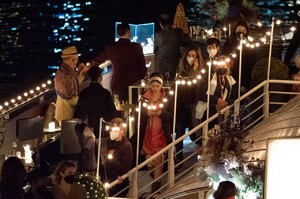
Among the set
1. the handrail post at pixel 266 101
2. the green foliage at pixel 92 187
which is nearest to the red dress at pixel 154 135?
the handrail post at pixel 266 101

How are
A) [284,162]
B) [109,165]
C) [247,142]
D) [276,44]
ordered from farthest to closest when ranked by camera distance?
[276,44]
[109,165]
[247,142]
[284,162]

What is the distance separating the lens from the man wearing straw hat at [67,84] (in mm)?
9648

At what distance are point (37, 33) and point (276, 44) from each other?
1874 centimetres

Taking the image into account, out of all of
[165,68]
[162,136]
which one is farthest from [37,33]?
[162,136]

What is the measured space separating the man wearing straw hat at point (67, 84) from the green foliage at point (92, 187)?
2.30 meters

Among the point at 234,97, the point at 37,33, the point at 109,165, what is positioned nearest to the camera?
the point at 109,165

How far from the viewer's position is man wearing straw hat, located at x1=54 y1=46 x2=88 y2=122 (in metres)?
9.65

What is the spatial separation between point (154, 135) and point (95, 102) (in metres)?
0.72

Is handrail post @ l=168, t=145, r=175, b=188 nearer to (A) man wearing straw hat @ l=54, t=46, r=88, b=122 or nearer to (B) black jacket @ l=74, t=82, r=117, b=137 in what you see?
(B) black jacket @ l=74, t=82, r=117, b=137

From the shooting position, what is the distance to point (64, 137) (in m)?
9.05

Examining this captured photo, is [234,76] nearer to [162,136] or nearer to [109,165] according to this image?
[162,136]

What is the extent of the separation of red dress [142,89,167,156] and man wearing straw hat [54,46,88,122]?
0.94 meters

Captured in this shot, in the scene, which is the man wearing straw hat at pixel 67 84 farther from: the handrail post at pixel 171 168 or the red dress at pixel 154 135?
the handrail post at pixel 171 168

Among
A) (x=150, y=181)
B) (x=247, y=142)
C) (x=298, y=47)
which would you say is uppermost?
(x=298, y=47)
